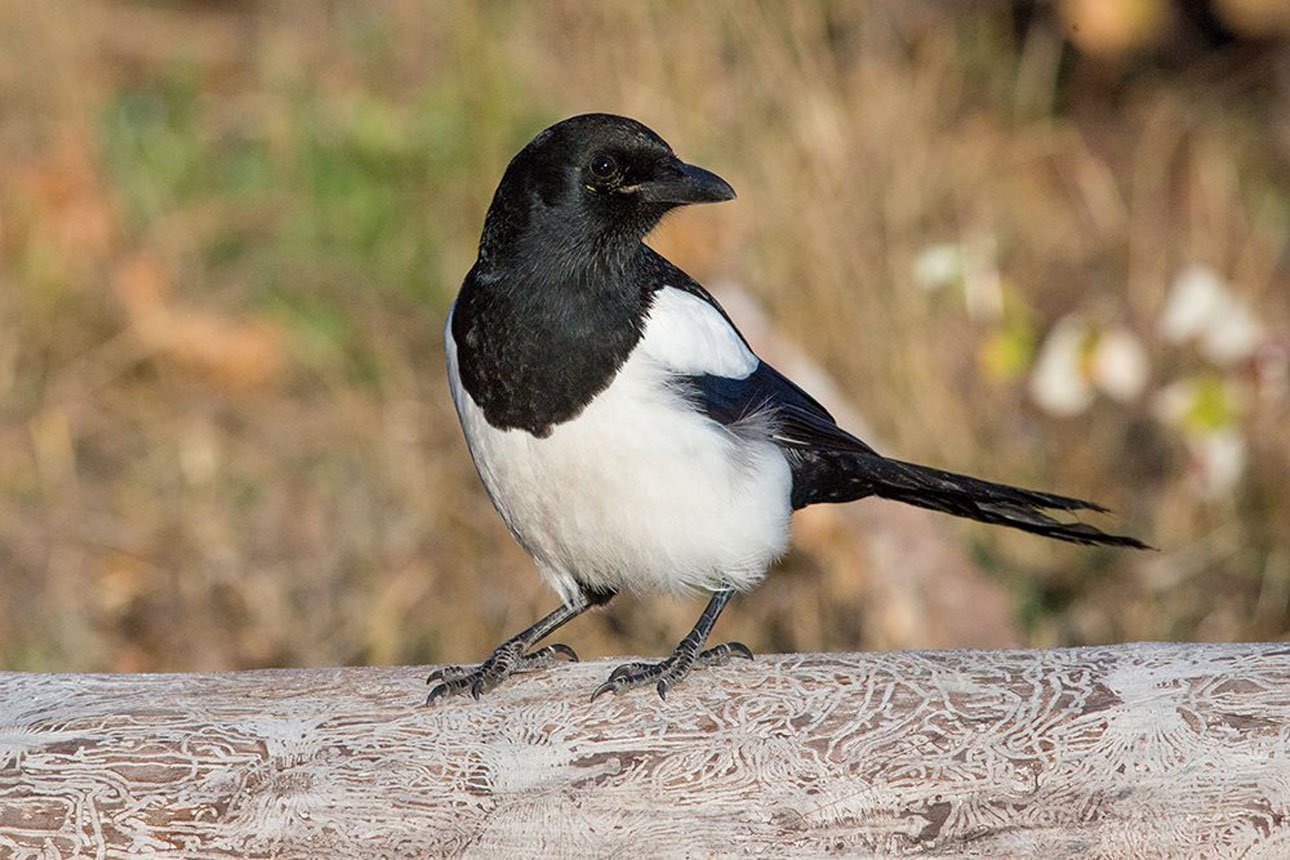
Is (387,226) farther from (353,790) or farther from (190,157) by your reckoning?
(353,790)

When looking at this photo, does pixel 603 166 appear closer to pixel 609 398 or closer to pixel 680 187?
pixel 680 187

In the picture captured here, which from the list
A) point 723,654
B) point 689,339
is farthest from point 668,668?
point 689,339

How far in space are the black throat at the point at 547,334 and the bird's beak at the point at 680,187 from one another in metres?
0.10

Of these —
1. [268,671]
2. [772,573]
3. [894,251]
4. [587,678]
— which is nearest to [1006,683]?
[587,678]

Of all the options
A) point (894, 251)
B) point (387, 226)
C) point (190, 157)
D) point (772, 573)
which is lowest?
point (772, 573)

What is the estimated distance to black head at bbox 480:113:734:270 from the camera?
269 centimetres

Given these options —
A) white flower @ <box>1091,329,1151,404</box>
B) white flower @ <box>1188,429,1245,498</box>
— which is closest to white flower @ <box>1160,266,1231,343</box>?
white flower @ <box>1091,329,1151,404</box>

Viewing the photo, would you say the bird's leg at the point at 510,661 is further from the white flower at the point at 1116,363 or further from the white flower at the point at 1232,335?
the white flower at the point at 1232,335

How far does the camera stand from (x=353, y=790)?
2.17 m

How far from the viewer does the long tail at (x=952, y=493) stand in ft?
9.61

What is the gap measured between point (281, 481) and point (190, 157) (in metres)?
1.52

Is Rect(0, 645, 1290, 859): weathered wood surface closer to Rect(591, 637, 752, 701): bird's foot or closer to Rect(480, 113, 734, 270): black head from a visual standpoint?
Rect(591, 637, 752, 701): bird's foot

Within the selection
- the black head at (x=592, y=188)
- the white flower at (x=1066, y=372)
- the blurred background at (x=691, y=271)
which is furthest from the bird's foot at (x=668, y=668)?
the white flower at (x=1066, y=372)

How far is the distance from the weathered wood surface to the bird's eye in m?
0.79
